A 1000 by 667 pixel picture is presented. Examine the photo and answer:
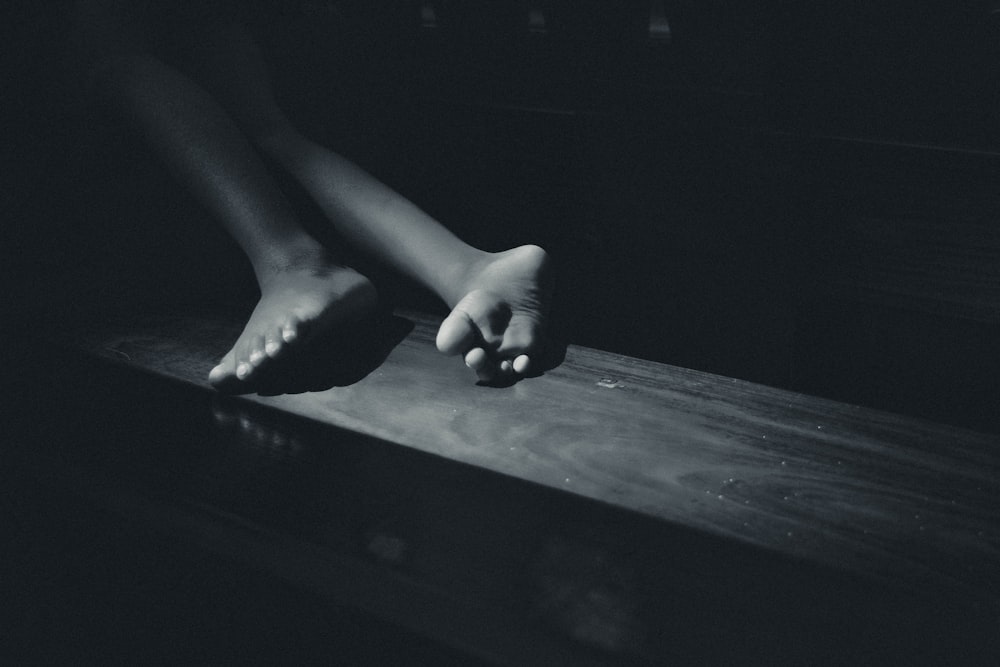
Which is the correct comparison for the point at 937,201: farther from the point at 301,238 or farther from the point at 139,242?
the point at 139,242

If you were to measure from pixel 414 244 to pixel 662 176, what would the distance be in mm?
449

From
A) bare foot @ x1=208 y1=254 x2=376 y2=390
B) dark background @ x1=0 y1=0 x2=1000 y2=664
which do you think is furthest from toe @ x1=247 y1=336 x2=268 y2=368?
dark background @ x1=0 y1=0 x2=1000 y2=664

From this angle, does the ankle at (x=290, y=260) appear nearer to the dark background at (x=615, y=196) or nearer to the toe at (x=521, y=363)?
the dark background at (x=615, y=196)

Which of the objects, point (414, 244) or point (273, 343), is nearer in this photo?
point (273, 343)

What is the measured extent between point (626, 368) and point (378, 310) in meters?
0.40

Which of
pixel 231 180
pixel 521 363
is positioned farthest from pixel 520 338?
pixel 231 180

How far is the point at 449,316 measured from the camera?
88cm

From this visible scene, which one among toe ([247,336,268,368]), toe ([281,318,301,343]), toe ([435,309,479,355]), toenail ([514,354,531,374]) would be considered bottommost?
toe ([247,336,268,368])

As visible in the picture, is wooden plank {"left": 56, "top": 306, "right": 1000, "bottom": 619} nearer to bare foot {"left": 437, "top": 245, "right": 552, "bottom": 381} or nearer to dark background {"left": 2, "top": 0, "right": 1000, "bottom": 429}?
bare foot {"left": 437, "top": 245, "right": 552, "bottom": 381}

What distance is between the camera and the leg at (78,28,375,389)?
97 centimetres

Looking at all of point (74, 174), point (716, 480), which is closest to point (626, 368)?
point (716, 480)

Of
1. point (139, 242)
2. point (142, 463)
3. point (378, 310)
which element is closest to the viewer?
point (142, 463)

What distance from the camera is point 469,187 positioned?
137 cm

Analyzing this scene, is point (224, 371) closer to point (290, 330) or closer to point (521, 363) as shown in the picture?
point (290, 330)
